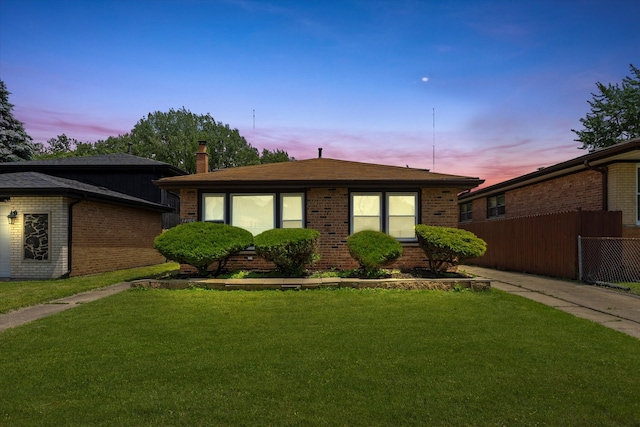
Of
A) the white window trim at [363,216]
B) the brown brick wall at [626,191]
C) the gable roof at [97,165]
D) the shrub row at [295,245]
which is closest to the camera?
the shrub row at [295,245]

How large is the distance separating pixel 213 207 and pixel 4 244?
759cm

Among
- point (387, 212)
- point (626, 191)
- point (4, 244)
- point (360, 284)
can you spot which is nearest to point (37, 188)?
point (4, 244)

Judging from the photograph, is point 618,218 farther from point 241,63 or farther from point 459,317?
point 241,63

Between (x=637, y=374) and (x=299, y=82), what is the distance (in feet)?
40.1

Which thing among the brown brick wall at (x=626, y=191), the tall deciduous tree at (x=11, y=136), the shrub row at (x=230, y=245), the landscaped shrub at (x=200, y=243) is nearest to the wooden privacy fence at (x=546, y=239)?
the brown brick wall at (x=626, y=191)

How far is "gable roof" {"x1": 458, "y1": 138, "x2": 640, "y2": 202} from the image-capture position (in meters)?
11.5

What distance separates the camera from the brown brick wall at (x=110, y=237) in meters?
13.7

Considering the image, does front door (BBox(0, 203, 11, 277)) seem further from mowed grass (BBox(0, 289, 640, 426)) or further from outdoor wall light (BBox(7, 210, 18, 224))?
mowed grass (BBox(0, 289, 640, 426))

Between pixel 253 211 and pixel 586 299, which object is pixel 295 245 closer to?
pixel 253 211

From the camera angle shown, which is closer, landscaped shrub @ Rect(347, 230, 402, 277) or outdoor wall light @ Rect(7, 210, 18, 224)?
landscaped shrub @ Rect(347, 230, 402, 277)

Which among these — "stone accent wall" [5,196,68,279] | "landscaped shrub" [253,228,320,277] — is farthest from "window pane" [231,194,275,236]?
"stone accent wall" [5,196,68,279]

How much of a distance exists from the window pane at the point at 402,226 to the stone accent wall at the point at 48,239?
11.0 meters

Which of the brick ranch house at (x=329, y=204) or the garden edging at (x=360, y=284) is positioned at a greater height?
the brick ranch house at (x=329, y=204)

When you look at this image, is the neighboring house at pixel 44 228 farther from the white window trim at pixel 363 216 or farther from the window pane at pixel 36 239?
the white window trim at pixel 363 216
